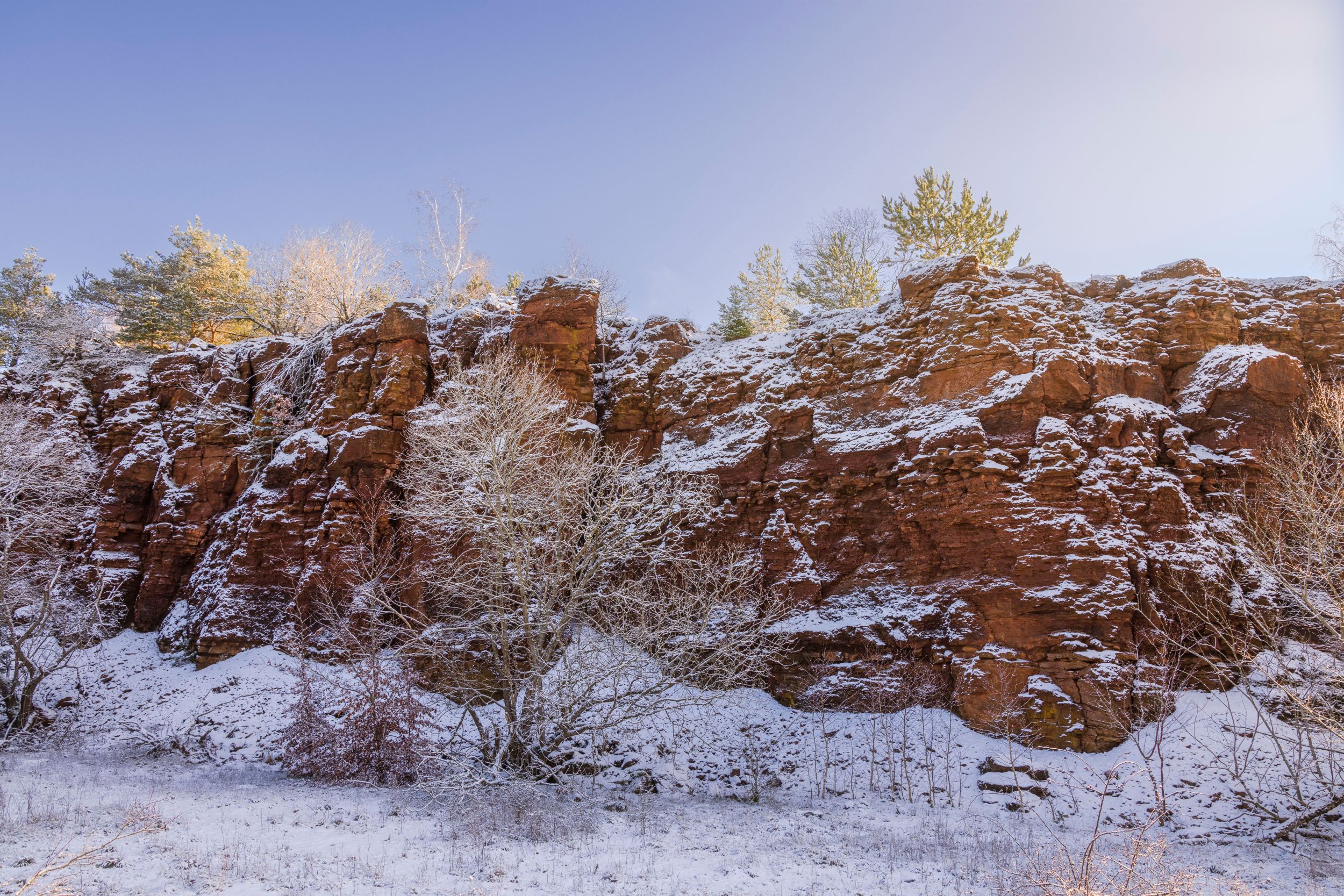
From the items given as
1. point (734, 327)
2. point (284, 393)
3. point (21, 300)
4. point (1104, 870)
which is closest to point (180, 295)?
point (21, 300)

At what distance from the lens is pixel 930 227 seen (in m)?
34.4

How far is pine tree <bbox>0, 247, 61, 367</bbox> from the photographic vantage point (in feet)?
105

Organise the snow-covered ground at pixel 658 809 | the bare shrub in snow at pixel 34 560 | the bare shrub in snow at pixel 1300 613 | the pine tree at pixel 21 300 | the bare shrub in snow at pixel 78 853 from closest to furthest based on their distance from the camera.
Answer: the bare shrub in snow at pixel 78 853
the snow-covered ground at pixel 658 809
the bare shrub in snow at pixel 1300 613
the bare shrub in snow at pixel 34 560
the pine tree at pixel 21 300

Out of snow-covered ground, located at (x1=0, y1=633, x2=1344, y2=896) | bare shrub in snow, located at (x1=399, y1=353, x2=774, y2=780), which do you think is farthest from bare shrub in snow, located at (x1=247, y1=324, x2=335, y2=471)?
snow-covered ground, located at (x1=0, y1=633, x2=1344, y2=896)

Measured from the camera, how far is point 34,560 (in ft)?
79.5

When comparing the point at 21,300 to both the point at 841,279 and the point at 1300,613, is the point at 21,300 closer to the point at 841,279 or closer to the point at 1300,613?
the point at 841,279

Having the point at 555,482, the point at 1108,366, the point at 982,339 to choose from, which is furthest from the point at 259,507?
the point at 1108,366

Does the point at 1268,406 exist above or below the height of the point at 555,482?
above

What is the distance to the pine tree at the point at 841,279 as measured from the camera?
3694 cm

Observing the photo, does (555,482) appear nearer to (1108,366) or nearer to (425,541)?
(425,541)

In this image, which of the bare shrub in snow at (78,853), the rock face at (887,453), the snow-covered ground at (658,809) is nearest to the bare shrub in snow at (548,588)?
the snow-covered ground at (658,809)

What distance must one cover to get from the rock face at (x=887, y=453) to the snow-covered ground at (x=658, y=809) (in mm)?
1525

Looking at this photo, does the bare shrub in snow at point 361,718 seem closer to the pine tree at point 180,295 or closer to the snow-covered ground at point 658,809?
the snow-covered ground at point 658,809

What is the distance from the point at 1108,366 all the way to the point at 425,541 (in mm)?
21617
